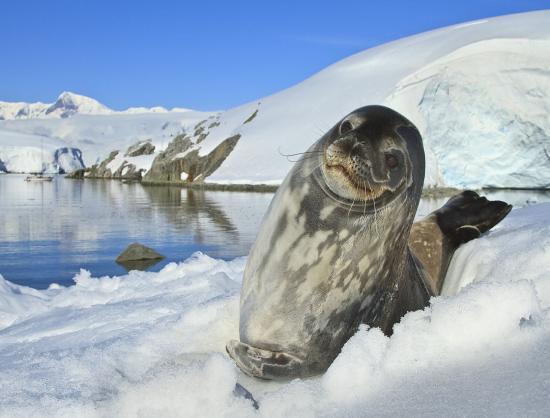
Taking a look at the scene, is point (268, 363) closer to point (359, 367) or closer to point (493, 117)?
point (359, 367)

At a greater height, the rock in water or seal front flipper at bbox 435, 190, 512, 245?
seal front flipper at bbox 435, 190, 512, 245

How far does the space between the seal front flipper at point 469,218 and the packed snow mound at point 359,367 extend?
1.93 feet

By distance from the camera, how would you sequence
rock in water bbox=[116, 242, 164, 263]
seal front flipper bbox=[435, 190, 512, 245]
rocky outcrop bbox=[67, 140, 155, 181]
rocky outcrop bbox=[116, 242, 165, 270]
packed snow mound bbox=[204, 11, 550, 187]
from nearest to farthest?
seal front flipper bbox=[435, 190, 512, 245]
rocky outcrop bbox=[116, 242, 165, 270]
rock in water bbox=[116, 242, 164, 263]
packed snow mound bbox=[204, 11, 550, 187]
rocky outcrop bbox=[67, 140, 155, 181]

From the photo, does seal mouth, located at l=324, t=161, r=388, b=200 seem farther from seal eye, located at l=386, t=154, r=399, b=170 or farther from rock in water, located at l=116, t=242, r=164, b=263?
rock in water, located at l=116, t=242, r=164, b=263

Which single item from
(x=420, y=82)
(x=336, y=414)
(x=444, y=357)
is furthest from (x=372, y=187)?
(x=420, y=82)

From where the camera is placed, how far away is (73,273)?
728 cm

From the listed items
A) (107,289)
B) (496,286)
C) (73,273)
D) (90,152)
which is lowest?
(90,152)

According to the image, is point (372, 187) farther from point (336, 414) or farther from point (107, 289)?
point (107, 289)

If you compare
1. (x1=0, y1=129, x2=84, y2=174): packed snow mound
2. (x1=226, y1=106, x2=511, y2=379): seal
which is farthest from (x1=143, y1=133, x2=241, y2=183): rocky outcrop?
(x1=0, y1=129, x2=84, y2=174): packed snow mound

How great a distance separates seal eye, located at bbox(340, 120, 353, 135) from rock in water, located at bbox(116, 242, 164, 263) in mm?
6271

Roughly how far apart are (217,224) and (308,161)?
34.5ft

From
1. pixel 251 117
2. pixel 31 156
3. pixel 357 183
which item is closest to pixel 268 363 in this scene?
pixel 357 183

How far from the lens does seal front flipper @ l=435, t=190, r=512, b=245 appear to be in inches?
142

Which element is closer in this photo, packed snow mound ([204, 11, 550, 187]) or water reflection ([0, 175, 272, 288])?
water reflection ([0, 175, 272, 288])
